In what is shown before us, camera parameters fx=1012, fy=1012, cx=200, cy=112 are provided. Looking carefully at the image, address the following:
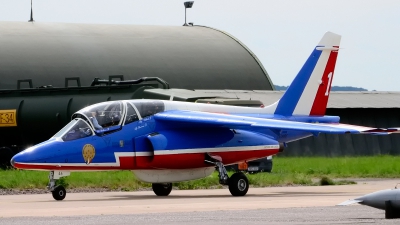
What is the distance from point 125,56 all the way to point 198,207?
30.8 m

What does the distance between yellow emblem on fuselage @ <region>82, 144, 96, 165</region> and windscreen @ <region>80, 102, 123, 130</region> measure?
551mm

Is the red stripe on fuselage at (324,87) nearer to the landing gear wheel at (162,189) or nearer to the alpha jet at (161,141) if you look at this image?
the alpha jet at (161,141)

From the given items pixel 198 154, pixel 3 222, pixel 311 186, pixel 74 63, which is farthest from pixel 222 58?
pixel 3 222

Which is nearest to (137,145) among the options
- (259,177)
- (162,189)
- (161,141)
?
(161,141)

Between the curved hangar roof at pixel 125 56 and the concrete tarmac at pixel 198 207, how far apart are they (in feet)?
70.9

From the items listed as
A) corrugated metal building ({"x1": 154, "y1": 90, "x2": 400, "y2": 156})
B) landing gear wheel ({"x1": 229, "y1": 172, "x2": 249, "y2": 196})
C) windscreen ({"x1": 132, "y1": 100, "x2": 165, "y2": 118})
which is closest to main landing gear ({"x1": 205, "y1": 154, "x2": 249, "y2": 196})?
landing gear wheel ({"x1": 229, "y1": 172, "x2": 249, "y2": 196})

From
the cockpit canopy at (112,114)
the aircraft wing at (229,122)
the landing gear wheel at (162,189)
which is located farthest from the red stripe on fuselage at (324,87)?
the cockpit canopy at (112,114)

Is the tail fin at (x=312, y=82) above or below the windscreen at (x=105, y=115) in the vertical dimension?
above

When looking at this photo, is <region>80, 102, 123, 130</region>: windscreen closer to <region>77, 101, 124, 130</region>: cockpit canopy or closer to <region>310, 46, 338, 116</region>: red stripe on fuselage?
<region>77, 101, 124, 130</region>: cockpit canopy

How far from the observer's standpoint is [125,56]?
49250 millimetres

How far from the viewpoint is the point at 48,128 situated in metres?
37.5

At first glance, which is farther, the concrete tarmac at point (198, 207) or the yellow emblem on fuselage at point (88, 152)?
the yellow emblem on fuselage at point (88, 152)

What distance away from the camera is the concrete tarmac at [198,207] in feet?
52.9

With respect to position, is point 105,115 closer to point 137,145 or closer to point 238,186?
point 137,145
